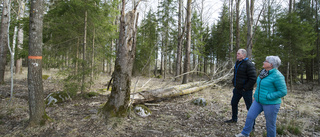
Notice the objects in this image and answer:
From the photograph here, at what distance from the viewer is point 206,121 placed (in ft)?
15.4

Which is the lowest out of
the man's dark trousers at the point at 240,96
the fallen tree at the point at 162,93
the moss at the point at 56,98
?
the moss at the point at 56,98

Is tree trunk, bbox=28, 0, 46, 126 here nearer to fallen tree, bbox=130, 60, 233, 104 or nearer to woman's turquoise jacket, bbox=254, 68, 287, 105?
fallen tree, bbox=130, 60, 233, 104

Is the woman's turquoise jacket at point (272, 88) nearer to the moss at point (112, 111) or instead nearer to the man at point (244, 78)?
the man at point (244, 78)

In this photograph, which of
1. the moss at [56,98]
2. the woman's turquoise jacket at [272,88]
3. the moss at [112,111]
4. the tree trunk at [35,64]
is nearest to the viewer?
the woman's turquoise jacket at [272,88]

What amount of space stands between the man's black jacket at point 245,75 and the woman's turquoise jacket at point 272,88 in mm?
687

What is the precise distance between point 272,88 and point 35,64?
207 inches

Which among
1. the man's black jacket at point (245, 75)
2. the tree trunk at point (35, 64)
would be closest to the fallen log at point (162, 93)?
the tree trunk at point (35, 64)

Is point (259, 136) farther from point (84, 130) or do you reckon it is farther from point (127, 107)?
point (84, 130)

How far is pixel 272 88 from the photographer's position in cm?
291

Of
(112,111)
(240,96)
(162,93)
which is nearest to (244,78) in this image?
(240,96)

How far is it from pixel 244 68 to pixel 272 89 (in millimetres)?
1078

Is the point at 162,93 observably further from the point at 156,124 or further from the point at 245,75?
the point at 245,75

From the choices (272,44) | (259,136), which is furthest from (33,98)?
(272,44)

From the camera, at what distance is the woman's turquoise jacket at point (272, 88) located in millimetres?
2754
